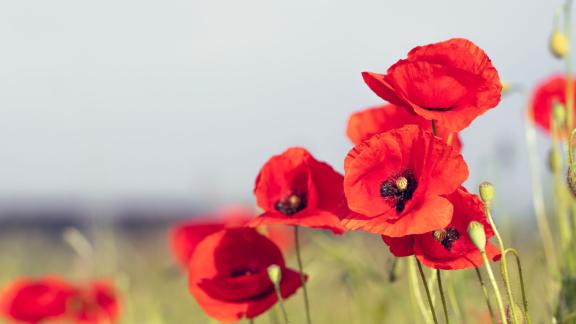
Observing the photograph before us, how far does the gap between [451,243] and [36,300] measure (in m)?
1.75

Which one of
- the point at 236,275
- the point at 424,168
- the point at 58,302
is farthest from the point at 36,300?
the point at 424,168

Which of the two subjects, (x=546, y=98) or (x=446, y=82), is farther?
(x=546, y=98)

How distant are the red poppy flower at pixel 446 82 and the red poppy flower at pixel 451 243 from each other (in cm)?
11

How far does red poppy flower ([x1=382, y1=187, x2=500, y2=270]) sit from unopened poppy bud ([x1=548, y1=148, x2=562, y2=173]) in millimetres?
651

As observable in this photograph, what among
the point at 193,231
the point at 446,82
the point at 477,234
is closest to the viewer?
the point at 477,234

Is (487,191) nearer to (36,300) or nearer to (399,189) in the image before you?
(399,189)

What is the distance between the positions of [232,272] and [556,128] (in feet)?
2.40

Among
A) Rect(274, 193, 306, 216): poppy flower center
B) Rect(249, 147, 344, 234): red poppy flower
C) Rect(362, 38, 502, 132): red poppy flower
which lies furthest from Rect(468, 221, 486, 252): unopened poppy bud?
Rect(274, 193, 306, 216): poppy flower center

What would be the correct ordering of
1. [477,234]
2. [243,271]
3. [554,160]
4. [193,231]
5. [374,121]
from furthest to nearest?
[193,231] → [554,160] → [243,271] → [374,121] → [477,234]

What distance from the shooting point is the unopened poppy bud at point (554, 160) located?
170 cm

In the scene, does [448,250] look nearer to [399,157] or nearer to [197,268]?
[399,157]

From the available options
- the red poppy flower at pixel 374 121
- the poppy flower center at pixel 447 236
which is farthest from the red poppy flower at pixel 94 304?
the poppy flower center at pixel 447 236

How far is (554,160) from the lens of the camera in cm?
170

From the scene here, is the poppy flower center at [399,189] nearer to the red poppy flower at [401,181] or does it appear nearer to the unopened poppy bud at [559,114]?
the red poppy flower at [401,181]
